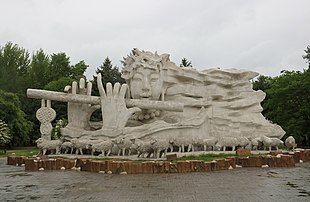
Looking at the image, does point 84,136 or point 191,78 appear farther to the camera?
point 191,78

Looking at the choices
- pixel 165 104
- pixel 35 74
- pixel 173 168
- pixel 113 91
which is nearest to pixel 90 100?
pixel 113 91

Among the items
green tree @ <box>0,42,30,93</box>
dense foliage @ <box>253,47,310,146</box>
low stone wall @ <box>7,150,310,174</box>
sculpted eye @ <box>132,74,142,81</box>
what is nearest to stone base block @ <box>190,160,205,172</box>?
low stone wall @ <box>7,150,310,174</box>

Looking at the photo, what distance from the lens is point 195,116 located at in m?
25.8

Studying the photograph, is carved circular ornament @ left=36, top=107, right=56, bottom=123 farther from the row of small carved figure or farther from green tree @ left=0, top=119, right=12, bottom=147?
green tree @ left=0, top=119, right=12, bottom=147

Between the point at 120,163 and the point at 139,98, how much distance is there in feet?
31.7

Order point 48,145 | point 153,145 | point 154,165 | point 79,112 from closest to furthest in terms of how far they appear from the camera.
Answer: point 154,165
point 153,145
point 48,145
point 79,112

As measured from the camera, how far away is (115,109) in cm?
2373

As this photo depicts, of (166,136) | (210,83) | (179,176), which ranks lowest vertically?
(179,176)

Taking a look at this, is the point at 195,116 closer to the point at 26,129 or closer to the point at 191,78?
the point at 191,78

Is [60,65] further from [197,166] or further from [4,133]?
[197,166]

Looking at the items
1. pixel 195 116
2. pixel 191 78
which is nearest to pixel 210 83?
pixel 191 78

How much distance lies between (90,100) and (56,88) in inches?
920

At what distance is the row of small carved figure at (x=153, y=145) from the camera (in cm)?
2070

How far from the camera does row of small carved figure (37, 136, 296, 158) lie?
20.7 m
